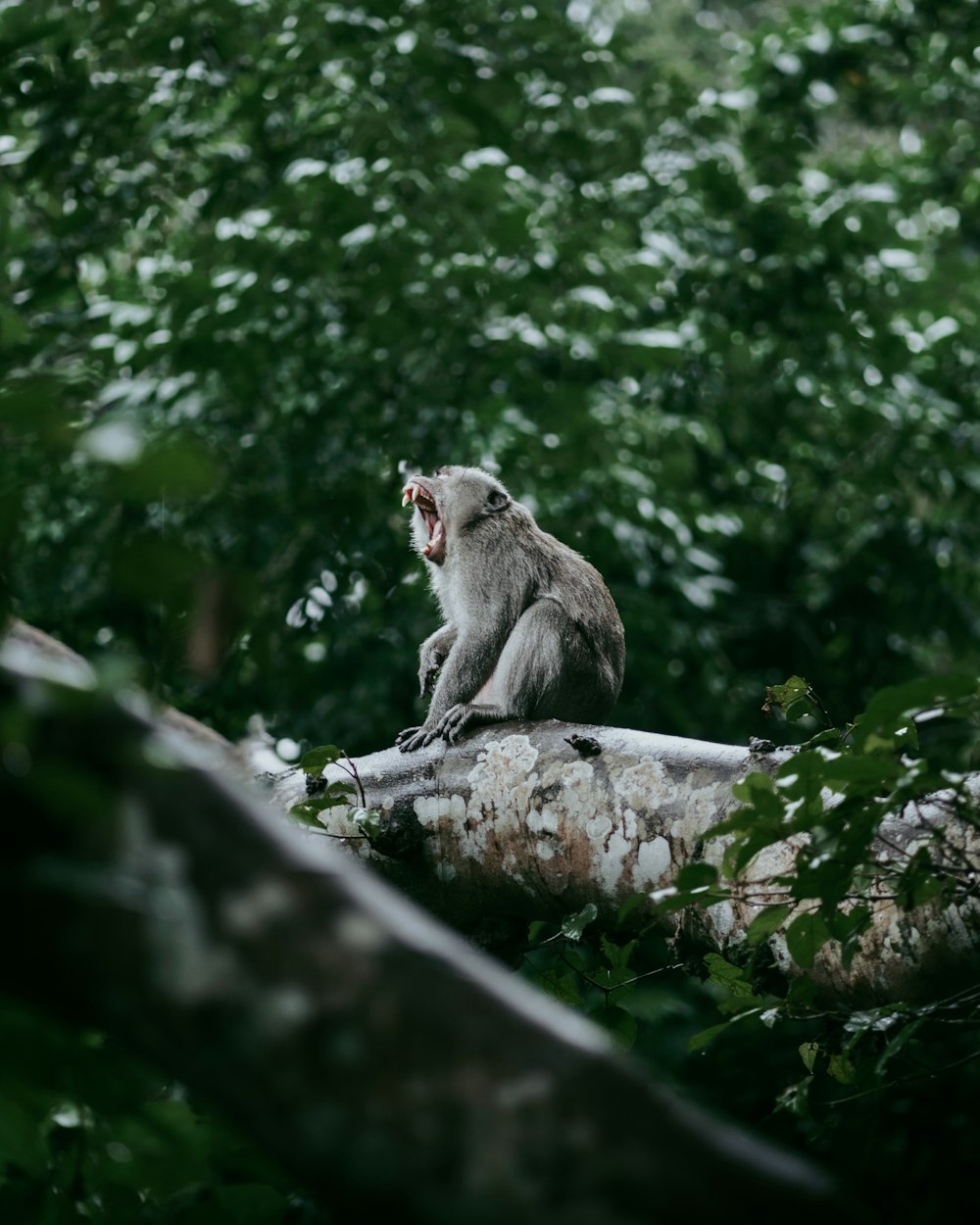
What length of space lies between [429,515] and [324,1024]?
4.70 m

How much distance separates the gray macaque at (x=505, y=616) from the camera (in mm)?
4684

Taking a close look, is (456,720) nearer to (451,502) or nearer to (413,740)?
(413,740)

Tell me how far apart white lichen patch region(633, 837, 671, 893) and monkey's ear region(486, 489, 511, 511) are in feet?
8.64

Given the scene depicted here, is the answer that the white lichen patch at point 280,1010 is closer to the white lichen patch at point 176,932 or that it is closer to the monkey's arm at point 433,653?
the white lichen patch at point 176,932

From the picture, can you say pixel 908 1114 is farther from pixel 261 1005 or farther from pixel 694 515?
pixel 261 1005

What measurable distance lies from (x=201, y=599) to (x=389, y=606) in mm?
5673

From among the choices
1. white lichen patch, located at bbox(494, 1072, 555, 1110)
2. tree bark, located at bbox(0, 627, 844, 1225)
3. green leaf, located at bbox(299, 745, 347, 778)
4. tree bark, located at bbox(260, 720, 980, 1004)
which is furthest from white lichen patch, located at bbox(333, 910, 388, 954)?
green leaf, located at bbox(299, 745, 347, 778)

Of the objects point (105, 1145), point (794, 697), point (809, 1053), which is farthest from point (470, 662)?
point (105, 1145)

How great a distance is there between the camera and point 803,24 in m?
8.03

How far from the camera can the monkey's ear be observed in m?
5.37

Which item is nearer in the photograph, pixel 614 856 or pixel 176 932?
pixel 176 932

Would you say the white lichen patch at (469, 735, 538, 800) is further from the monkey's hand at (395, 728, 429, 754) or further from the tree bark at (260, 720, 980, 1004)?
the monkey's hand at (395, 728, 429, 754)

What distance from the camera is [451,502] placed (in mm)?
5465

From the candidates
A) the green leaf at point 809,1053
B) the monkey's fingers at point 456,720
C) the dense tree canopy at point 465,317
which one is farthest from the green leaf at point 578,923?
the dense tree canopy at point 465,317
